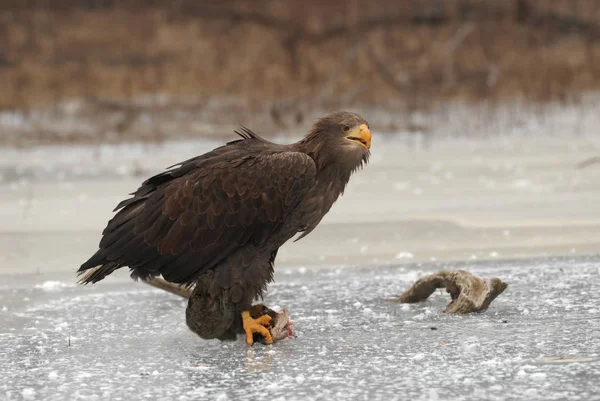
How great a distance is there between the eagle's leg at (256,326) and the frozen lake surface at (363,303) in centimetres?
7

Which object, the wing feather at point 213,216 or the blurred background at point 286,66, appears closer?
the wing feather at point 213,216

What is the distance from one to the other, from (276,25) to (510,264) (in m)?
10.5

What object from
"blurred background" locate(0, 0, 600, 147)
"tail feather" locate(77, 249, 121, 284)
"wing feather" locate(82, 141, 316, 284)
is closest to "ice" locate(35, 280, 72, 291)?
"tail feather" locate(77, 249, 121, 284)

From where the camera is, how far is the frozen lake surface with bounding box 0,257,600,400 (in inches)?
172

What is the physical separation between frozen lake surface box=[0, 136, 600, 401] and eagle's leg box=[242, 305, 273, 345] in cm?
7

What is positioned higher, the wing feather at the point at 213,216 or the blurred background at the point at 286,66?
the blurred background at the point at 286,66

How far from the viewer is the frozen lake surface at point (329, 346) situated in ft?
14.3

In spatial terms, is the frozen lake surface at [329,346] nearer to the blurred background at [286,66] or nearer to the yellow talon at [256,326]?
the yellow talon at [256,326]

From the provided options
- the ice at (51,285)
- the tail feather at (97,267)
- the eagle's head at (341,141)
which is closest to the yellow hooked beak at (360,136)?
the eagle's head at (341,141)

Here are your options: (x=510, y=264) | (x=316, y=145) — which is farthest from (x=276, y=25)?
(x=316, y=145)

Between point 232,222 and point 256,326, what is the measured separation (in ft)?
1.53

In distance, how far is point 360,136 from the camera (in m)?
5.34

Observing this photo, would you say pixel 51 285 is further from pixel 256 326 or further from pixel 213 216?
pixel 256 326

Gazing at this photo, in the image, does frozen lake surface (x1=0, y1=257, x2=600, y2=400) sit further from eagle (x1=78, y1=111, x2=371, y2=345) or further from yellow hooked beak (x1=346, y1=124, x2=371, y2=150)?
yellow hooked beak (x1=346, y1=124, x2=371, y2=150)
